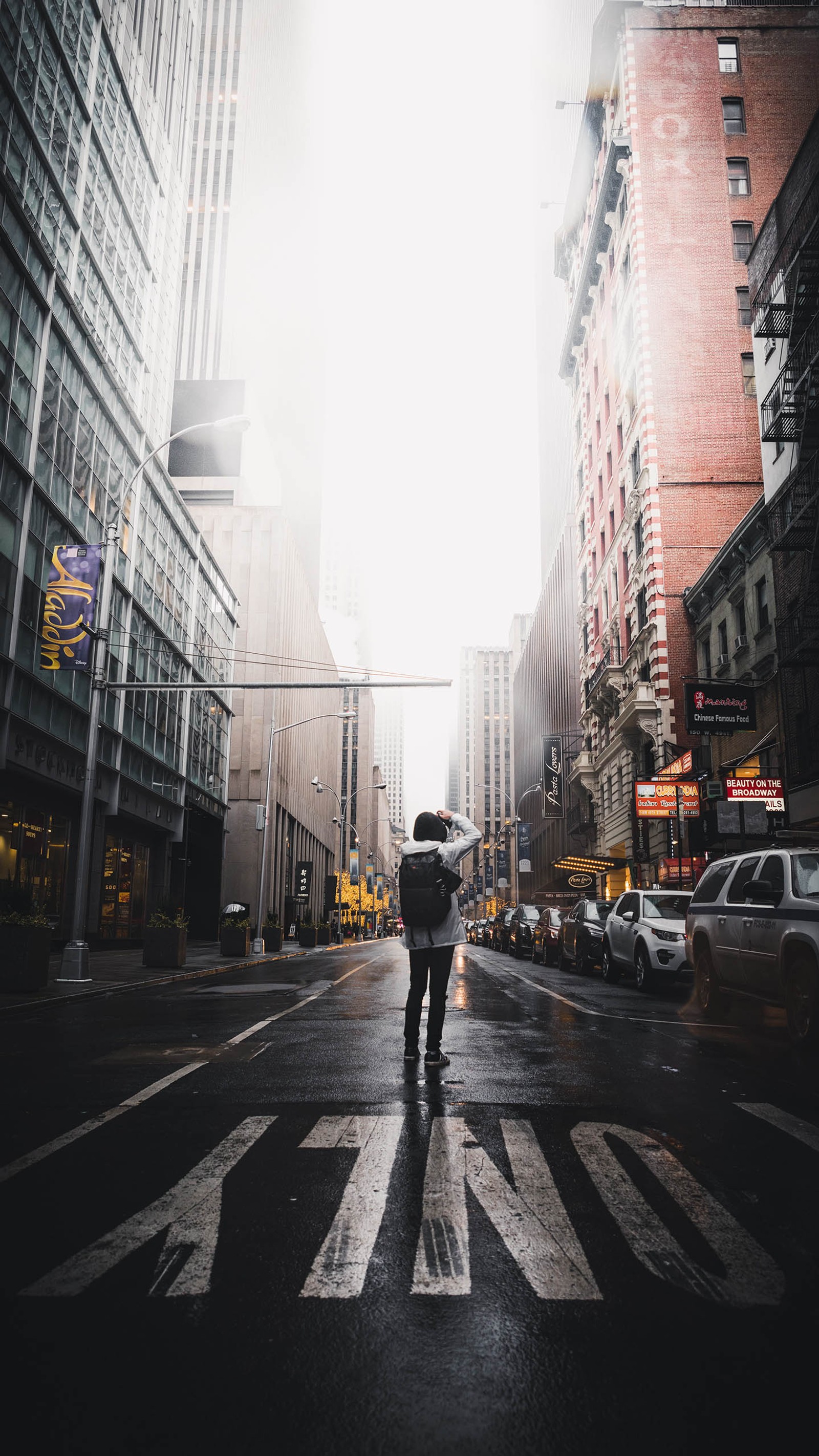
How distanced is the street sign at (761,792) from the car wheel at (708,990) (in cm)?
1418

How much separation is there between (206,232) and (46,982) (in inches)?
4226

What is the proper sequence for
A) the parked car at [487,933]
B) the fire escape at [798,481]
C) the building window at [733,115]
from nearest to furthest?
the fire escape at [798,481], the building window at [733,115], the parked car at [487,933]

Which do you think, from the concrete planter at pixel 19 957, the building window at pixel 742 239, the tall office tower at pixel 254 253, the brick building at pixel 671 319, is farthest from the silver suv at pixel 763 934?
the tall office tower at pixel 254 253

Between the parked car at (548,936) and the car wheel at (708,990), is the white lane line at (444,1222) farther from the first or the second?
the parked car at (548,936)

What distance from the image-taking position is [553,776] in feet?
204

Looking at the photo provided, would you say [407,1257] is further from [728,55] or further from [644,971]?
[728,55]

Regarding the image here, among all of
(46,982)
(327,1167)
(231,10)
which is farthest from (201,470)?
(231,10)

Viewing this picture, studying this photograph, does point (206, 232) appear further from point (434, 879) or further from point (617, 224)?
point (434, 879)

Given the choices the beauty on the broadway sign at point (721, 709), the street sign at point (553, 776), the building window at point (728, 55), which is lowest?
the beauty on the broadway sign at point (721, 709)

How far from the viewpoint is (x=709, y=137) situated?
42094mm

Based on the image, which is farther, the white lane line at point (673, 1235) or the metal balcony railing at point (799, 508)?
the metal balcony railing at point (799, 508)

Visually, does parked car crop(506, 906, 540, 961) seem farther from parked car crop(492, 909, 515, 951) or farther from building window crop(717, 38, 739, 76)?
building window crop(717, 38, 739, 76)

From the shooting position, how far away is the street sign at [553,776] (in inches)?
2414

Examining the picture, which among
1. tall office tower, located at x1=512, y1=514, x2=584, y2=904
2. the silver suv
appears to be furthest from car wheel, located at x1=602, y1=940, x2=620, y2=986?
tall office tower, located at x1=512, y1=514, x2=584, y2=904
